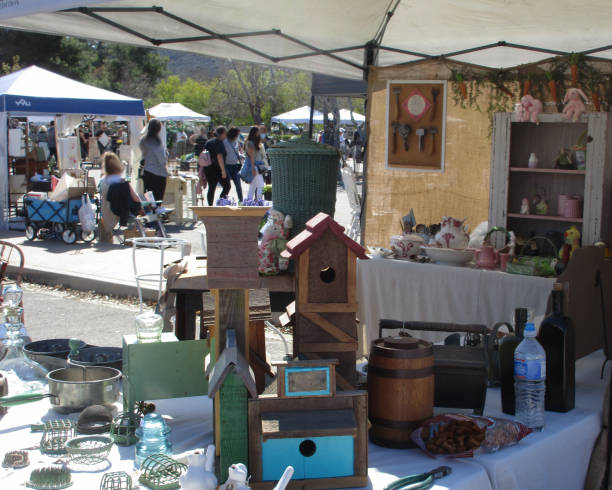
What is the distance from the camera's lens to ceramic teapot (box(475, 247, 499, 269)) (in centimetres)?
464

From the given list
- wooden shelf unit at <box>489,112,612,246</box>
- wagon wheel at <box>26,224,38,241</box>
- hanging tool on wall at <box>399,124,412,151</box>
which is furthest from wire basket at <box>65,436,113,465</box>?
wagon wheel at <box>26,224,38,241</box>

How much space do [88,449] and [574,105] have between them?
398 centimetres

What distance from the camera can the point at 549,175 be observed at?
5.20 m

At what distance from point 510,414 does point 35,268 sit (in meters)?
7.68

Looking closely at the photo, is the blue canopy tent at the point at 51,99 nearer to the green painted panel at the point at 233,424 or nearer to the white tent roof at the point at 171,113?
the green painted panel at the point at 233,424

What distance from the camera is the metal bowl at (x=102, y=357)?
91.9 inches

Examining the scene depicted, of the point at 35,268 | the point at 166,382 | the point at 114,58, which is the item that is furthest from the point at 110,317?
the point at 114,58

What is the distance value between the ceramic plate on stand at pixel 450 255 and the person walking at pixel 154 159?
22.4 ft

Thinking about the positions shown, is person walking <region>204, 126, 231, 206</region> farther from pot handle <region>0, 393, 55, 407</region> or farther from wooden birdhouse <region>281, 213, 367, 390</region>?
wooden birdhouse <region>281, 213, 367, 390</region>

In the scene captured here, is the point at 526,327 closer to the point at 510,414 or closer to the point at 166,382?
the point at 510,414

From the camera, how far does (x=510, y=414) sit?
216cm

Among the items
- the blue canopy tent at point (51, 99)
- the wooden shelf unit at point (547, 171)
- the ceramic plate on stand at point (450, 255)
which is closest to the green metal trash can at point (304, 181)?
the ceramic plate on stand at point (450, 255)

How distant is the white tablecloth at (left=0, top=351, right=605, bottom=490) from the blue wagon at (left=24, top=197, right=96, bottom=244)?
28.4ft

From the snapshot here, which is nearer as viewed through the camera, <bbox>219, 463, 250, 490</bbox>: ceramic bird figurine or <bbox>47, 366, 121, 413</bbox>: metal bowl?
<bbox>219, 463, 250, 490</bbox>: ceramic bird figurine
